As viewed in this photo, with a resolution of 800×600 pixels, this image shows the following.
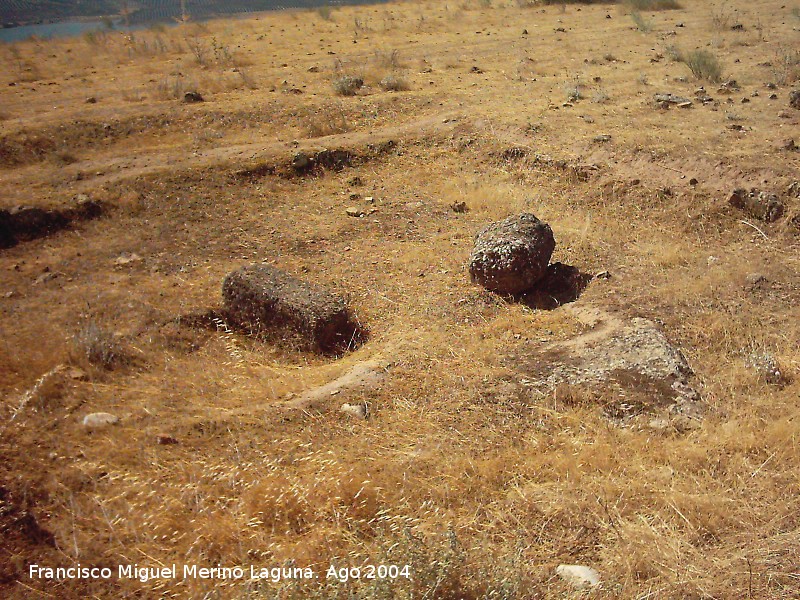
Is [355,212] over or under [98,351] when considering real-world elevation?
over

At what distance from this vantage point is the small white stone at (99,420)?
396 cm

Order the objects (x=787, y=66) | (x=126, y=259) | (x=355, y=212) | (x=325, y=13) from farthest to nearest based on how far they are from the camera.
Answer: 1. (x=325, y=13)
2. (x=787, y=66)
3. (x=355, y=212)
4. (x=126, y=259)

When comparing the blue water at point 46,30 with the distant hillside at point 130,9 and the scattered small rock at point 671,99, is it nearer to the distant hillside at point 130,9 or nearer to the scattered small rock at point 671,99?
the distant hillside at point 130,9

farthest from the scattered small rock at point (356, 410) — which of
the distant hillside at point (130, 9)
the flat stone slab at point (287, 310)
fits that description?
the distant hillside at point (130, 9)

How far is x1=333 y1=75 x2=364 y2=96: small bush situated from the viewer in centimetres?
1037

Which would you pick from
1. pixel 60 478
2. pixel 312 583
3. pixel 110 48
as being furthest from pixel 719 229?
pixel 110 48

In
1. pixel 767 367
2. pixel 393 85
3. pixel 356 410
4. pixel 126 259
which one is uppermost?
pixel 393 85

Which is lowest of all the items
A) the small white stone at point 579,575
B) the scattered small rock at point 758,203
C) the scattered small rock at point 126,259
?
the small white stone at point 579,575

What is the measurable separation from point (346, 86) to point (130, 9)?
11.2 m

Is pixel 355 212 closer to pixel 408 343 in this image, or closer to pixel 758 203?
pixel 408 343

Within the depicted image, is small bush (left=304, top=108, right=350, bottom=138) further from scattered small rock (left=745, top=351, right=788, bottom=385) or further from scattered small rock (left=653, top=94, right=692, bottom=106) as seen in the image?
scattered small rock (left=745, top=351, right=788, bottom=385)

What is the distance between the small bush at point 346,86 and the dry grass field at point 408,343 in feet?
0.62

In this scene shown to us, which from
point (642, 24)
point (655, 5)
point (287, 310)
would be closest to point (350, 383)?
point (287, 310)

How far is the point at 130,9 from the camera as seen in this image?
18250mm
